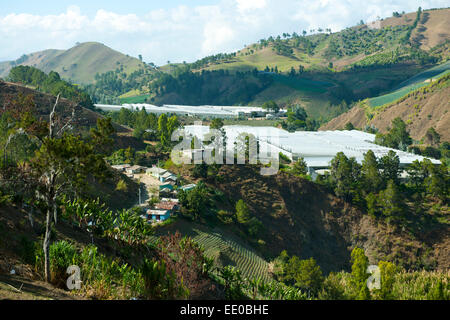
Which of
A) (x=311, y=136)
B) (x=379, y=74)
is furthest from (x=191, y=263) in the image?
(x=379, y=74)

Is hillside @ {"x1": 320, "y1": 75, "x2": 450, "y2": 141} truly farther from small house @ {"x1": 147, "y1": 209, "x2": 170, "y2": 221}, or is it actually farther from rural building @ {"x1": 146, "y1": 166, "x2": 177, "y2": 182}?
small house @ {"x1": 147, "y1": 209, "x2": 170, "y2": 221}

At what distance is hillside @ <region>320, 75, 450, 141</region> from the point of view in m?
84.8

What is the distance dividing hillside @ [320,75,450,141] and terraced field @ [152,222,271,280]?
6387cm

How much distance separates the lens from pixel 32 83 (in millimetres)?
83500

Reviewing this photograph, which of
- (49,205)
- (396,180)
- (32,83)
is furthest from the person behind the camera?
(32,83)

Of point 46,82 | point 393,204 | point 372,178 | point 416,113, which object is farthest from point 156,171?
point 416,113

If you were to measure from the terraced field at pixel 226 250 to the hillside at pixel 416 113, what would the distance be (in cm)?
6387

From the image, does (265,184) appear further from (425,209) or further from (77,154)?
(77,154)

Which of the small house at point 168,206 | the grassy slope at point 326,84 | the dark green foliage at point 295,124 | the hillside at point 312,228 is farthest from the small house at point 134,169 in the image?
the grassy slope at point 326,84

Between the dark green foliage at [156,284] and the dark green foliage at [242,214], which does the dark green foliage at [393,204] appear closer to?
the dark green foliage at [242,214]

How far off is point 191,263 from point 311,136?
2406 inches

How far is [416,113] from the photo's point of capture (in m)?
92.1

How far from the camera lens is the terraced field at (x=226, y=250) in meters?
30.4

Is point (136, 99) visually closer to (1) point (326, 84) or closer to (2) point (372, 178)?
(1) point (326, 84)
